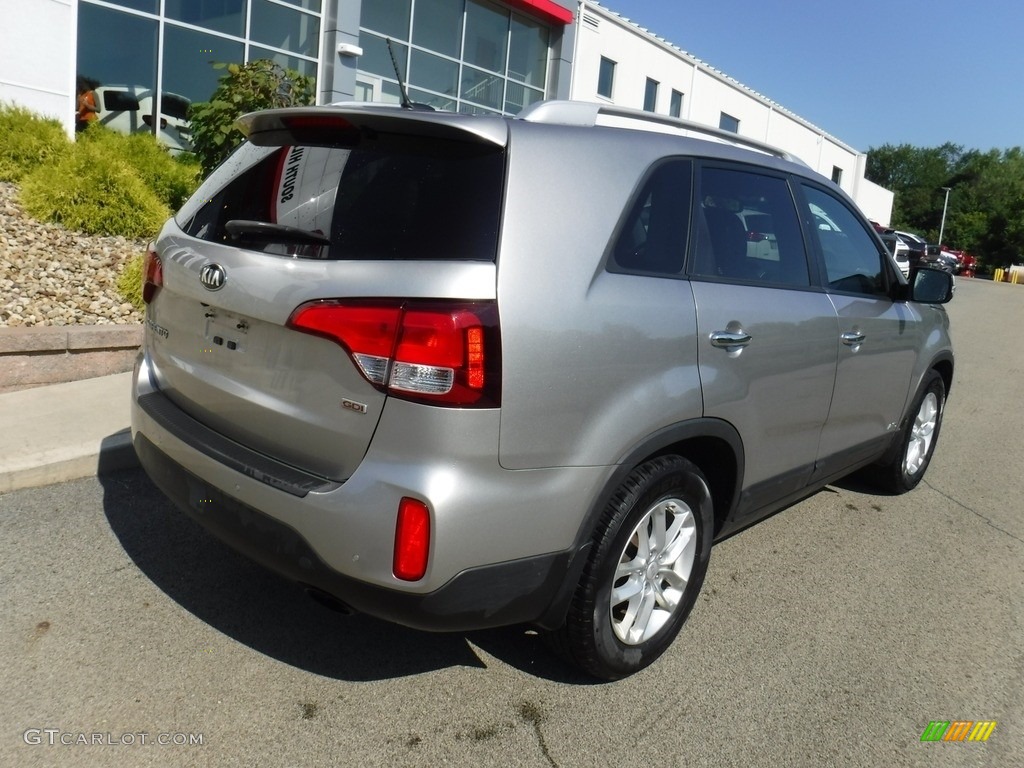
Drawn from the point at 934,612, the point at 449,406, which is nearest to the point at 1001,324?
the point at 934,612

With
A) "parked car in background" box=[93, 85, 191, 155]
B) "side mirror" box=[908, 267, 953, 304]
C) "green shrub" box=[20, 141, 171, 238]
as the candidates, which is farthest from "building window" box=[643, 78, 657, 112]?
"side mirror" box=[908, 267, 953, 304]

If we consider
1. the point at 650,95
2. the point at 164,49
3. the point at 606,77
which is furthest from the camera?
the point at 650,95

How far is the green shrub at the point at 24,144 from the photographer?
27.5ft

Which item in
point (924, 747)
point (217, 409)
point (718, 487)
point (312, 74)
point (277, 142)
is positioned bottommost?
point (924, 747)

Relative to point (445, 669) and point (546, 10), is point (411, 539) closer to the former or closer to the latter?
point (445, 669)

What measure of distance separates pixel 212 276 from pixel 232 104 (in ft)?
21.2

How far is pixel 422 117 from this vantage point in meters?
2.60


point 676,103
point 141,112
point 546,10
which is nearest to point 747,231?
point 141,112

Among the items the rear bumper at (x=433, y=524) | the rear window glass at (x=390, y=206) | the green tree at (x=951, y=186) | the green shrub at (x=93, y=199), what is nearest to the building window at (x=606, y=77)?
the green shrub at (x=93, y=199)

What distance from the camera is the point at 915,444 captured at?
17.6 feet

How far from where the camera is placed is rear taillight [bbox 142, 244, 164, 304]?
3.16 meters

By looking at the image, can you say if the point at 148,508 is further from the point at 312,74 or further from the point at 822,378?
the point at 312,74

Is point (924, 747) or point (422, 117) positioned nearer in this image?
point (422, 117)

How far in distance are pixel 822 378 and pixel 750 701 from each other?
1.43 meters
